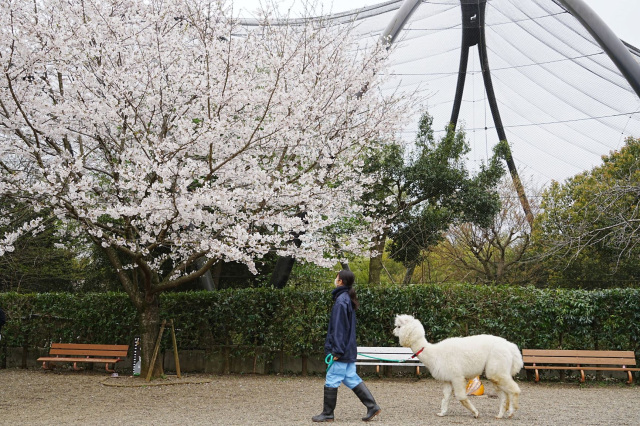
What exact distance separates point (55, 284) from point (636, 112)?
56.4 feet

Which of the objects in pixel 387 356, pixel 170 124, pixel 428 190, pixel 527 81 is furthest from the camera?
pixel 527 81

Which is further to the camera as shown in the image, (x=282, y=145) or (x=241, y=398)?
(x=282, y=145)

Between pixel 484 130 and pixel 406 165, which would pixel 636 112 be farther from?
pixel 406 165

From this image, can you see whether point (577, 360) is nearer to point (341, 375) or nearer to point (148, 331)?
point (341, 375)

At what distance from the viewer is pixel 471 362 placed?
564 centimetres

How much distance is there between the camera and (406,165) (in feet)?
47.1

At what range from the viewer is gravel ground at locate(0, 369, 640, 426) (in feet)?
18.9

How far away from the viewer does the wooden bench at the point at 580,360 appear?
8.69 meters

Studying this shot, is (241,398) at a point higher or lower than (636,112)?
lower

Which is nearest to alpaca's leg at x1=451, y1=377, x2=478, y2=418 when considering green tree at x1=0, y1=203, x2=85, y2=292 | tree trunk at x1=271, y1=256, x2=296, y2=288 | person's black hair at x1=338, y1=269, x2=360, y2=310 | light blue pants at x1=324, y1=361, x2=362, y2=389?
light blue pants at x1=324, y1=361, x2=362, y2=389

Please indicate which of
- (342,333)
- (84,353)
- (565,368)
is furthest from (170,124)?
(565,368)

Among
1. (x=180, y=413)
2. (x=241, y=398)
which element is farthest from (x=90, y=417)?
(x=241, y=398)

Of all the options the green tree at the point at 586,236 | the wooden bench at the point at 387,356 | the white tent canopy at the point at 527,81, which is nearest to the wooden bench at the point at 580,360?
the wooden bench at the point at 387,356

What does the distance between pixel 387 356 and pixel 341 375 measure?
3965mm
